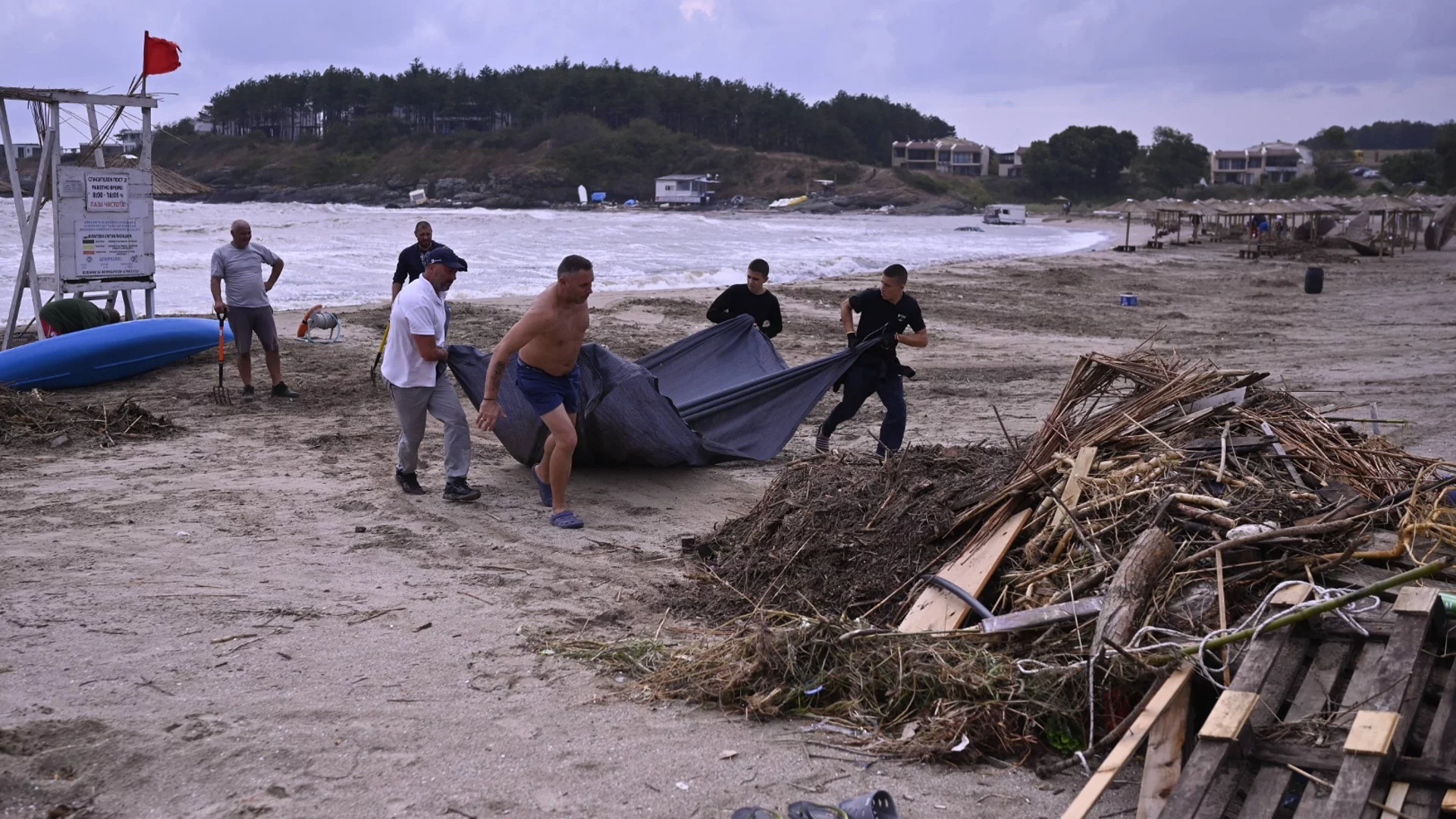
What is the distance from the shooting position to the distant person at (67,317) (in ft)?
34.6

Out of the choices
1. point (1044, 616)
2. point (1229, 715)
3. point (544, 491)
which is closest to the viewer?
point (1229, 715)

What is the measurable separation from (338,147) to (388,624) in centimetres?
10233

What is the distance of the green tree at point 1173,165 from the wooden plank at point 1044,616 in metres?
104

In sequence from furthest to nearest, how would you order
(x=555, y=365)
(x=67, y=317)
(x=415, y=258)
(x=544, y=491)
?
(x=67, y=317) < (x=415, y=258) < (x=544, y=491) < (x=555, y=365)

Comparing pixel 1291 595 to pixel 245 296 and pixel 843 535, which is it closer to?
pixel 843 535

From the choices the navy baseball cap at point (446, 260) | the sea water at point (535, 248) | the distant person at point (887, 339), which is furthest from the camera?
the sea water at point (535, 248)

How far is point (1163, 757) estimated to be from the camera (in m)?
3.20

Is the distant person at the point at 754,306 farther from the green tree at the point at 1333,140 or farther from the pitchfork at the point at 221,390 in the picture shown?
the green tree at the point at 1333,140

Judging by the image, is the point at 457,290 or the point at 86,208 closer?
the point at 86,208

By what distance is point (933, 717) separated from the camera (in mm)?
3602

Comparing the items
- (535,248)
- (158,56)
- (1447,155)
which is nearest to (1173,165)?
(1447,155)

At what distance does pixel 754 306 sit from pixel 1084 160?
10289 cm

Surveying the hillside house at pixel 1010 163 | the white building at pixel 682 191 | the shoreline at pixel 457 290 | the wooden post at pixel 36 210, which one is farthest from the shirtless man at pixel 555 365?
the hillside house at pixel 1010 163

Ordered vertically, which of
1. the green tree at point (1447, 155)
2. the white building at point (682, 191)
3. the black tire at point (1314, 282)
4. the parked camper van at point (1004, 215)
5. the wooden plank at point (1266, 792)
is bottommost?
the wooden plank at point (1266, 792)
